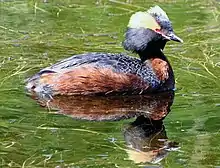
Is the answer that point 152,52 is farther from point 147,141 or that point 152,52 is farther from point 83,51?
point 147,141

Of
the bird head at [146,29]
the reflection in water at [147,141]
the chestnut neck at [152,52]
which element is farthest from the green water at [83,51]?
the bird head at [146,29]

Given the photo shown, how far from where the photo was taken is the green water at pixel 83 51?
7738mm

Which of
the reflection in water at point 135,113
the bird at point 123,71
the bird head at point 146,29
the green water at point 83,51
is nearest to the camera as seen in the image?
the green water at point 83,51

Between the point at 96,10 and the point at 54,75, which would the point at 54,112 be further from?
the point at 96,10

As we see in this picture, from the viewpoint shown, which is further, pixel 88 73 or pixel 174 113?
pixel 88 73

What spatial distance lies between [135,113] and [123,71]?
92 centimetres

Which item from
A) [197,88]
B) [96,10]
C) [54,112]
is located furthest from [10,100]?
[96,10]

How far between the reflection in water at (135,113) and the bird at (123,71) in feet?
0.35

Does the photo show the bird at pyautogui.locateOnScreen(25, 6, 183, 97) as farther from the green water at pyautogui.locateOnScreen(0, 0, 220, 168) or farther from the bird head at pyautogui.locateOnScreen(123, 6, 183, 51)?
the green water at pyautogui.locateOnScreen(0, 0, 220, 168)

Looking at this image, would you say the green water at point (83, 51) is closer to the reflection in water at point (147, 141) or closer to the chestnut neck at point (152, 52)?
the reflection in water at point (147, 141)

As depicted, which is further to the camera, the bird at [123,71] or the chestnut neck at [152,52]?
the chestnut neck at [152,52]

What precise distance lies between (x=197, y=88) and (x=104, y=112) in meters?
1.34

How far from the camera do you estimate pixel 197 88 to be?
395 inches

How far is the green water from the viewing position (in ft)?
25.4
